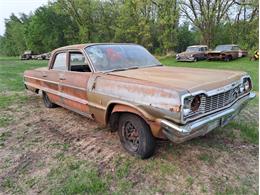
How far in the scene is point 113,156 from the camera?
364 cm

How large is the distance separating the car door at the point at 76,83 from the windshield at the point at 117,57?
20cm

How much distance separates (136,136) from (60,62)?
265 centimetres

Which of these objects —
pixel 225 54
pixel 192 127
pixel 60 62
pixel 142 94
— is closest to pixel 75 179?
pixel 142 94

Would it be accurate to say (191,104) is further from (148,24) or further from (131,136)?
(148,24)

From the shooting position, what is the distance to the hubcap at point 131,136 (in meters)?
3.54

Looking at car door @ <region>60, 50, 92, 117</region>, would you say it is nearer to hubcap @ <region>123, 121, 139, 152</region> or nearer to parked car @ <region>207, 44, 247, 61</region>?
hubcap @ <region>123, 121, 139, 152</region>

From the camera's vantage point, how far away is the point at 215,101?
3.18 m

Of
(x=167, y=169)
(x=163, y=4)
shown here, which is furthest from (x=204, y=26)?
(x=167, y=169)

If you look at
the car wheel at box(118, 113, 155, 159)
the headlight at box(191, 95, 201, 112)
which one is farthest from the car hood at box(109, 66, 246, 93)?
the car wheel at box(118, 113, 155, 159)

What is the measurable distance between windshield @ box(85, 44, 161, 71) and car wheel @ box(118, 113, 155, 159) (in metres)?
0.99

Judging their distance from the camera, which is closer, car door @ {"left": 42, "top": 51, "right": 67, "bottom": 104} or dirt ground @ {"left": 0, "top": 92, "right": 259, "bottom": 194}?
dirt ground @ {"left": 0, "top": 92, "right": 259, "bottom": 194}

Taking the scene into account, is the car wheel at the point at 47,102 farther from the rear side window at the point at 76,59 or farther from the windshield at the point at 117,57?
the windshield at the point at 117,57

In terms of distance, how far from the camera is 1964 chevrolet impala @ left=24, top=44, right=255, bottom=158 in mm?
2873

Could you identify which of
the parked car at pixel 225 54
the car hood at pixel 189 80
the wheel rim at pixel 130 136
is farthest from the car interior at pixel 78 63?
the parked car at pixel 225 54
